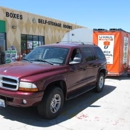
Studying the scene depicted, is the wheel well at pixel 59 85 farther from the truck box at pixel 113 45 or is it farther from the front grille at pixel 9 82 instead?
the truck box at pixel 113 45

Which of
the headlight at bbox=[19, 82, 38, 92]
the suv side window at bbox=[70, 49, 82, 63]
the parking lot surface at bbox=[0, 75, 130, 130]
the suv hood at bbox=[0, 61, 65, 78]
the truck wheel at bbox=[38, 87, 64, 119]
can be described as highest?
the suv side window at bbox=[70, 49, 82, 63]

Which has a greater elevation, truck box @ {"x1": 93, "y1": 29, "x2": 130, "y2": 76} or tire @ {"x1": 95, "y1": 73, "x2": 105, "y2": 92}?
truck box @ {"x1": 93, "y1": 29, "x2": 130, "y2": 76}

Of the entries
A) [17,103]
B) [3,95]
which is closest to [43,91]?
[17,103]

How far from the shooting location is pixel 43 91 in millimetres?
4578

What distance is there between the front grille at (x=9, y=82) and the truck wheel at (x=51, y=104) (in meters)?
0.74

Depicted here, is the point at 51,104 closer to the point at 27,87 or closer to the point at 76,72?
the point at 27,87

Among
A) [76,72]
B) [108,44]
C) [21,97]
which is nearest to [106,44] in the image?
[108,44]

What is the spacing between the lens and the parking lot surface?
4602 millimetres

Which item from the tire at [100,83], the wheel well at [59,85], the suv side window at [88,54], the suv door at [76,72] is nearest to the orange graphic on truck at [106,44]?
the tire at [100,83]

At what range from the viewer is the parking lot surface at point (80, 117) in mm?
4602

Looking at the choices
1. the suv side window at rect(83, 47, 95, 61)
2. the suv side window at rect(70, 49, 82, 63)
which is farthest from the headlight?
the suv side window at rect(83, 47, 95, 61)

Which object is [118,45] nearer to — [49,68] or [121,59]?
[121,59]

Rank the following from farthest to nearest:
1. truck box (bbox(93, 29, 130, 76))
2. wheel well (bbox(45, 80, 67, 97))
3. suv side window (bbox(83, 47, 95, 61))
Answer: truck box (bbox(93, 29, 130, 76)) → suv side window (bbox(83, 47, 95, 61)) → wheel well (bbox(45, 80, 67, 97))

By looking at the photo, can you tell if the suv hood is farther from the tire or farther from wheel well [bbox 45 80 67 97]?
the tire
